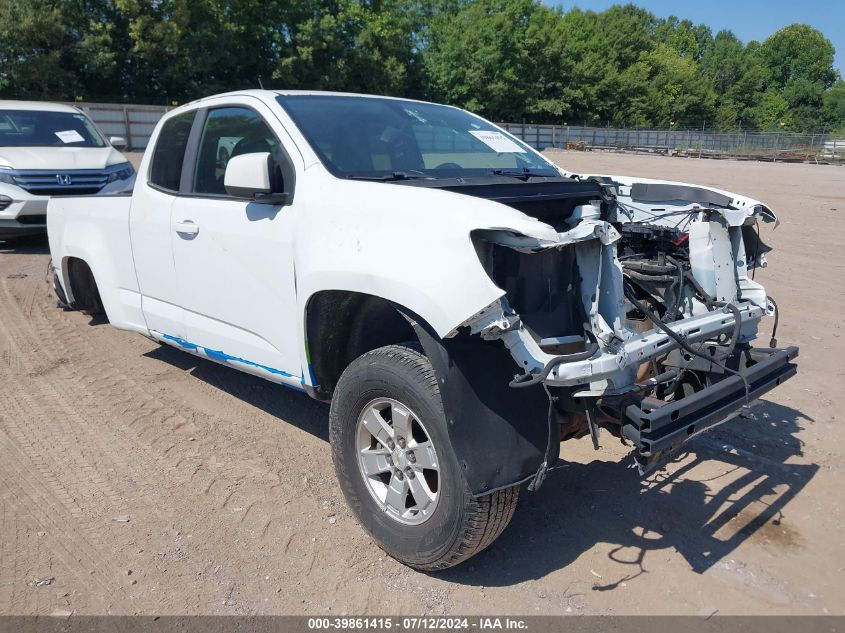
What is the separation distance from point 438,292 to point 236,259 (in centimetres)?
162

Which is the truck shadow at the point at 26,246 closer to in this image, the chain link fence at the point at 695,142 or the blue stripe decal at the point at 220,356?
the blue stripe decal at the point at 220,356

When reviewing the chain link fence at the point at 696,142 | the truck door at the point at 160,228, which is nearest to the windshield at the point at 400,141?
the truck door at the point at 160,228

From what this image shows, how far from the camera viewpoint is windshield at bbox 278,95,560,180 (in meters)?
3.61

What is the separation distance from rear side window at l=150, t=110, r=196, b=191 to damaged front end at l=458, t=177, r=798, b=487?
2.46m

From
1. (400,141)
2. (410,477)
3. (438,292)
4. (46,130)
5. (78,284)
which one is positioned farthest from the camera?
(46,130)

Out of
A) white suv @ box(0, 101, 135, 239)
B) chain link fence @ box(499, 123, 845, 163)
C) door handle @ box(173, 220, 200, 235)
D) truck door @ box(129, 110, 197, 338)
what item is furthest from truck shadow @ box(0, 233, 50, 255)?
chain link fence @ box(499, 123, 845, 163)

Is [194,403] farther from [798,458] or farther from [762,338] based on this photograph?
[762,338]

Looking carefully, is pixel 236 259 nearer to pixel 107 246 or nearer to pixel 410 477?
pixel 410 477

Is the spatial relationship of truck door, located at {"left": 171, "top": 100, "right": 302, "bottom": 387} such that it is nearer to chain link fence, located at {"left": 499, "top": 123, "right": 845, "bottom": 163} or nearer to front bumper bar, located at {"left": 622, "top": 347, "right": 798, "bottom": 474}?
front bumper bar, located at {"left": 622, "top": 347, "right": 798, "bottom": 474}

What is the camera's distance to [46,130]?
10.2 m

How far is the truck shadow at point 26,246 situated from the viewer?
32.1 ft

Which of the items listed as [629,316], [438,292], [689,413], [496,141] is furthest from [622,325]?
[496,141]

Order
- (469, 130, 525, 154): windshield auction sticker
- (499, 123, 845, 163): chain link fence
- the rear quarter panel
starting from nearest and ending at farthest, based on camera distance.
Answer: (469, 130, 525, 154): windshield auction sticker < the rear quarter panel < (499, 123, 845, 163): chain link fence

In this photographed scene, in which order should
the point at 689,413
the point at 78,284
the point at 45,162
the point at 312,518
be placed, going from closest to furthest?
the point at 689,413 < the point at 312,518 < the point at 78,284 < the point at 45,162
